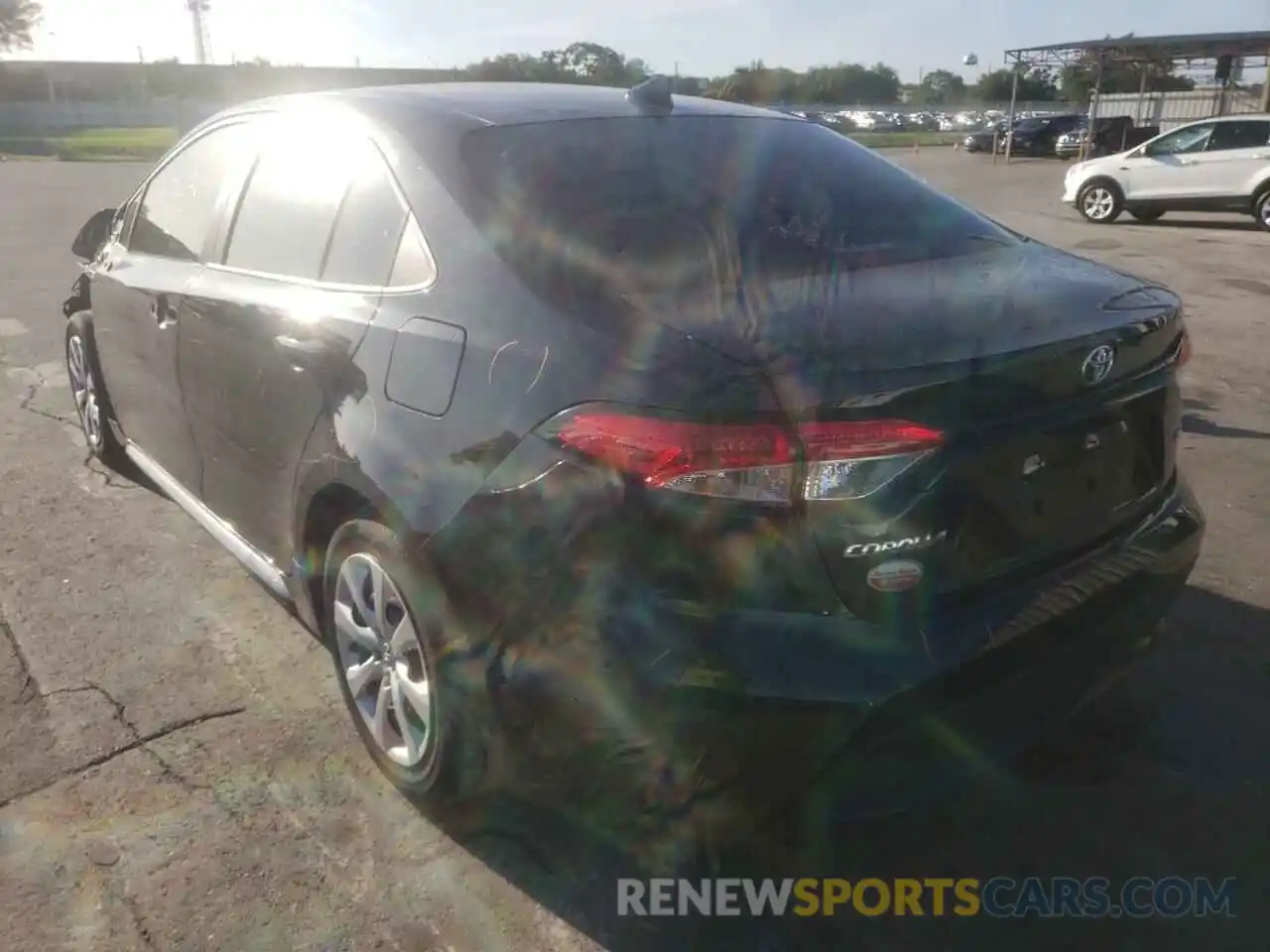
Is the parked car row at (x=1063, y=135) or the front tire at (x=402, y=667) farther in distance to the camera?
the parked car row at (x=1063, y=135)

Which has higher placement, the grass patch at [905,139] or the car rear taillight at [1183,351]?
the car rear taillight at [1183,351]

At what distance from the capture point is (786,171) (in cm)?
301

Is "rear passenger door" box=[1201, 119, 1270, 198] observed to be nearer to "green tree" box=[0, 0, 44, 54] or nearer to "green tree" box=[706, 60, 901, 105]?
"green tree" box=[706, 60, 901, 105]

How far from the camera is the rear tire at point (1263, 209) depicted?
50.6 feet

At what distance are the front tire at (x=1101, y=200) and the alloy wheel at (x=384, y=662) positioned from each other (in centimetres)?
1625

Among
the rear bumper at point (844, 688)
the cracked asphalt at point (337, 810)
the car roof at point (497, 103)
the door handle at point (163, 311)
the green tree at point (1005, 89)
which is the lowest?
the cracked asphalt at point (337, 810)

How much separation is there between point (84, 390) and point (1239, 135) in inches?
645

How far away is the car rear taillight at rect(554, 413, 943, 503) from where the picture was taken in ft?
6.32

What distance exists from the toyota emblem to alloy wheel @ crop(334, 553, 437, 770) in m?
1.57

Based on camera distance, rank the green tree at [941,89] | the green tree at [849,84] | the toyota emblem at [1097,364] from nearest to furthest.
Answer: the toyota emblem at [1097,364]
the green tree at [849,84]
the green tree at [941,89]

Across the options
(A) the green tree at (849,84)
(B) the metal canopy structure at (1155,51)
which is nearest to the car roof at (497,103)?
(B) the metal canopy structure at (1155,51)

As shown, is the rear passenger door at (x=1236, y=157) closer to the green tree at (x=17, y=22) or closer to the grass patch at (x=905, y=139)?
the grass patch at (x=905, y=139)

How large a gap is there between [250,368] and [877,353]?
1925 millimetres

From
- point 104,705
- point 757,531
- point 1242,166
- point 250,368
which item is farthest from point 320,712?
point 1242,166
